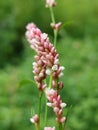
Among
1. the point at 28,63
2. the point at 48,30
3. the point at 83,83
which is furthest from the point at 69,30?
the point at 83,83

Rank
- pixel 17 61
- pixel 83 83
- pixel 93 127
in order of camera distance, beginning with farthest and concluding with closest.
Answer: pixel 17 61 < pixel 83 83 < pixel 93 127

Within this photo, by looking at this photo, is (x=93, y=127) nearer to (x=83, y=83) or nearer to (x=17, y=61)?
(x=83, y=83)

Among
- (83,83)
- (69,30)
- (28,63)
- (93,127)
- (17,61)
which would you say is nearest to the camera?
(93,127)

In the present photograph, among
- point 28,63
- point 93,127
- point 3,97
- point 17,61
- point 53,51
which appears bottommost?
point 53,51

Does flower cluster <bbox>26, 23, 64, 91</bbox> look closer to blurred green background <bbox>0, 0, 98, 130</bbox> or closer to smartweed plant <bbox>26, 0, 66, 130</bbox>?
smartweed plant <bbox>26, 0, 66, 130</bbox>

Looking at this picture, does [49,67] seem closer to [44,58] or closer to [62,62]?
[44,58]

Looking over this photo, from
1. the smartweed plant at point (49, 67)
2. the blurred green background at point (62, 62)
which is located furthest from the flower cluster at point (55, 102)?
the blurred green background at point (62, 62)
